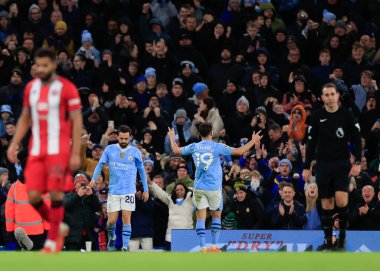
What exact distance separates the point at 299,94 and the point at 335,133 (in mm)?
8596

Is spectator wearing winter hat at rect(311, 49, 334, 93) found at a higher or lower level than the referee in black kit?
higher

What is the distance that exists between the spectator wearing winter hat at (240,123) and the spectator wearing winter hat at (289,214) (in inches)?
119

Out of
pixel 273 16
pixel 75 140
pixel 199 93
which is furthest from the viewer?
pixel 273 16

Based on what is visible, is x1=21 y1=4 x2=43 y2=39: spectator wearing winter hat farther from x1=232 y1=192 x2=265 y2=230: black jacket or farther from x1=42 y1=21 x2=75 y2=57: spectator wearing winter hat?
x1=232 y1=192 x2=265 y2=230: black jacket

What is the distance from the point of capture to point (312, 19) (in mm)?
28703

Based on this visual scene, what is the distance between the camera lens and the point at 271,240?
2117cm

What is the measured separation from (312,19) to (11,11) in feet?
24.4

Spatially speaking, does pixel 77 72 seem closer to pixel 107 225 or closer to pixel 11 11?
pixel 11 11

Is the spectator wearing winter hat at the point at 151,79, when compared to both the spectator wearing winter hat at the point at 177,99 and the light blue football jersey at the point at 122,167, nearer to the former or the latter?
the spectator wearing winter hat at the point at 177,99

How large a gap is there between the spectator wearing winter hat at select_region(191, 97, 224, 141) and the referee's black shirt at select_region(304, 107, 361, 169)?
296 inches

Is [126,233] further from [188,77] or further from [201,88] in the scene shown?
[188,77]

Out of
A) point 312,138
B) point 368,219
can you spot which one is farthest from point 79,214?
point 312,138

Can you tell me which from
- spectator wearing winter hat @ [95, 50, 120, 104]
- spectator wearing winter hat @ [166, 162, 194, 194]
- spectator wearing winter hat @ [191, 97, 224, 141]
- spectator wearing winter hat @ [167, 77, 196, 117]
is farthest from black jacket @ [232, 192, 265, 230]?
spectator wearing winter hat @ [95, 50, 120, 104]

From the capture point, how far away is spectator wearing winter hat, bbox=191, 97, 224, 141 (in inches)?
954
